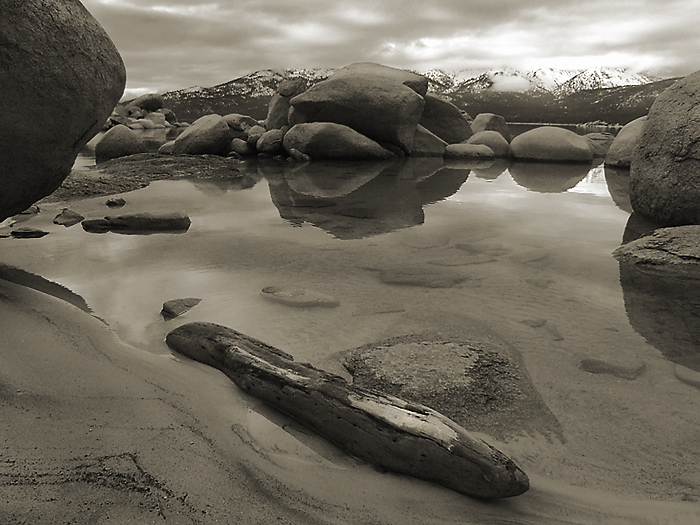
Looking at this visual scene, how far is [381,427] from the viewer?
173 centimetres

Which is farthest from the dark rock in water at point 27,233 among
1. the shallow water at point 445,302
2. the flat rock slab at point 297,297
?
the flat rock slab at point 297,297

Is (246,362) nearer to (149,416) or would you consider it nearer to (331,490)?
(149,416)

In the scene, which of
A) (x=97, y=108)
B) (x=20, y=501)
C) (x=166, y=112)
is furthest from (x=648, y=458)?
(x=166, y=112)

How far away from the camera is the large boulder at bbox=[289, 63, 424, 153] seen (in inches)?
500

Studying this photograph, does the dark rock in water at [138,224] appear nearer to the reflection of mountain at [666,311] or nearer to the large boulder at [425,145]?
the reflection of mountain at [666,311]

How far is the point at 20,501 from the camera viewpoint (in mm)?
1403

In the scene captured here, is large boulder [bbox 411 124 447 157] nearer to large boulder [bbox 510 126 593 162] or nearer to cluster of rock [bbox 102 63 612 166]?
cluster of rock [bbox 102 63 612 166]

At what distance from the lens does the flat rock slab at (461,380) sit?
207cm

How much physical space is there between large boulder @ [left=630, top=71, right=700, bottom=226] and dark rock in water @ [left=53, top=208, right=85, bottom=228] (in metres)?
6.29

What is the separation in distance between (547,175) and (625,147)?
2.64m

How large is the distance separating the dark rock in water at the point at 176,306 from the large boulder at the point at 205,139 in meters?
11.2

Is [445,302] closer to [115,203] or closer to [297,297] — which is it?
[297,297]

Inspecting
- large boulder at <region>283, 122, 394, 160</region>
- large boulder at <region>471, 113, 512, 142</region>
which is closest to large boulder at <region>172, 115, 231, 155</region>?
large boulder at <region>283, 122, 394, 160</region>

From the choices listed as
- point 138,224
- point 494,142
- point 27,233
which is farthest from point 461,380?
point 494,142
